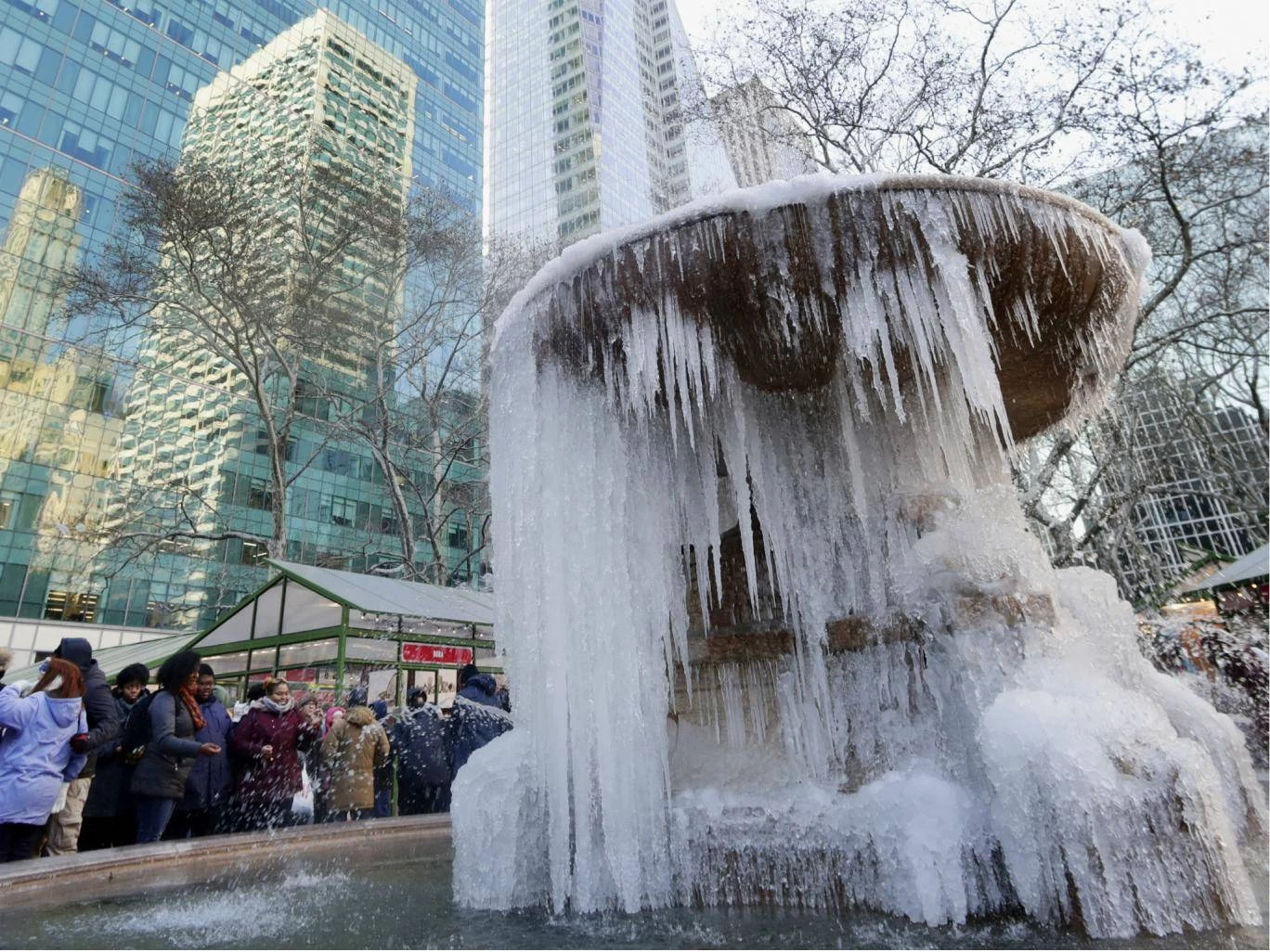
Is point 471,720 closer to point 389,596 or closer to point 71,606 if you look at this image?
point 389,596

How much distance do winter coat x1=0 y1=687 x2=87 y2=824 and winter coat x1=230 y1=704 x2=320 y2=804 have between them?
1.58 meters

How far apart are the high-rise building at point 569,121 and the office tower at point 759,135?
35.7 metres

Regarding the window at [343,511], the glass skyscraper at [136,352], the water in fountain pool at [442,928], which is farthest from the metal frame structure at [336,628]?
the window at [343,511]

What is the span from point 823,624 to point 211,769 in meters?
4.95

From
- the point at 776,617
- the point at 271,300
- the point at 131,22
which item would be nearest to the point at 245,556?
the point at 271,300

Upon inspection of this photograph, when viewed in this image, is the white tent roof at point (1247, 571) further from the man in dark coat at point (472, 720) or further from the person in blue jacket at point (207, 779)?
the person in blue jacket at point (207, 779)

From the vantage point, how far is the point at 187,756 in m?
4.95

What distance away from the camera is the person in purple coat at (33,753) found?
4.11 m

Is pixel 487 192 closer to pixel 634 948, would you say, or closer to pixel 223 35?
pixel 223 35

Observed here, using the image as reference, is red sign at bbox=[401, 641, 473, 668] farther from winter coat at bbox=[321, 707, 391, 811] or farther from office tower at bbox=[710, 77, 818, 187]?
office tower at bbox=[710, 77, 818, 187]

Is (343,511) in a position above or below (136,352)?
below

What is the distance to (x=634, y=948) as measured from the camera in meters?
2.51

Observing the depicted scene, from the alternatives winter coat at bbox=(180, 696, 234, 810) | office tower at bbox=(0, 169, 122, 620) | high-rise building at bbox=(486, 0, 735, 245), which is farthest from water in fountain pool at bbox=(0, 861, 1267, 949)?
high-rise building at bbox=(486, 0, 735, 245)

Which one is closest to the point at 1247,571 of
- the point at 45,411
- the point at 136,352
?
the point at 45,411
